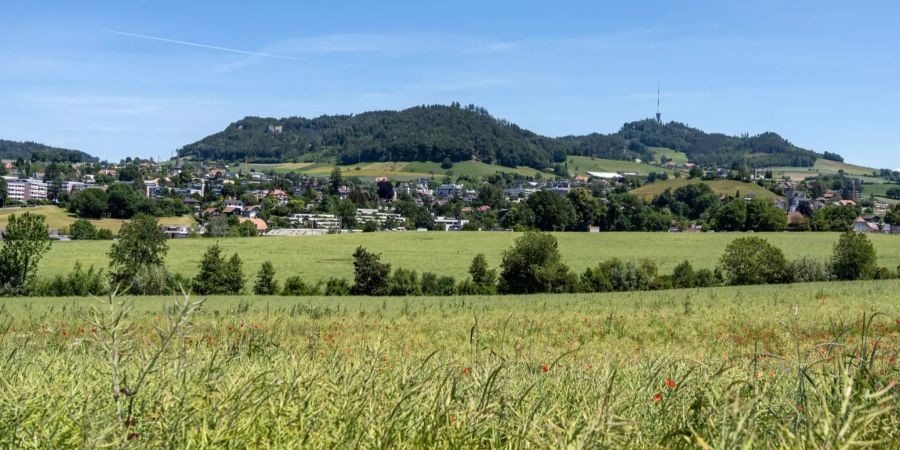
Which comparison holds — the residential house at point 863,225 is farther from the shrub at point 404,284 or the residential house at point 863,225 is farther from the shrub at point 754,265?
the shrub at point 404,284

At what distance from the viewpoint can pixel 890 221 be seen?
126 metres

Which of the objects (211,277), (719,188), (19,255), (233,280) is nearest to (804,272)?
(233,280)

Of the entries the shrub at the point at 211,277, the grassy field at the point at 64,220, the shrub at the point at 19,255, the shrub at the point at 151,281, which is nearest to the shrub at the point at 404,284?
the shrub at the point at 211,277

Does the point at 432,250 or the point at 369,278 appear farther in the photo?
the point at 432,250

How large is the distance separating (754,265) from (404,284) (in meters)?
28.1

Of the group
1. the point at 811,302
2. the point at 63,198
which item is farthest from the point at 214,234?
the point at 811,302

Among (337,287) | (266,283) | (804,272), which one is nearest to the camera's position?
(337,287)

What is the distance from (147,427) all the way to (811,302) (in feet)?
104

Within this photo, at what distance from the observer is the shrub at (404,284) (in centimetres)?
5675

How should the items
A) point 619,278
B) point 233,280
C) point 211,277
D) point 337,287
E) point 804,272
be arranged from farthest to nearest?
point 619,278 < point 804,272 < point 233,280 < point 211,277 < point 337,287

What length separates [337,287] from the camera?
54906 mm

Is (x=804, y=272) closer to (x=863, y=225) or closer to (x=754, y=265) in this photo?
(x=754, y=265)

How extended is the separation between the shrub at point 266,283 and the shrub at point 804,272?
1595 inches

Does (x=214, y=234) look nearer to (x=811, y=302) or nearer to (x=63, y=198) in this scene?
(x=63, y=198)
